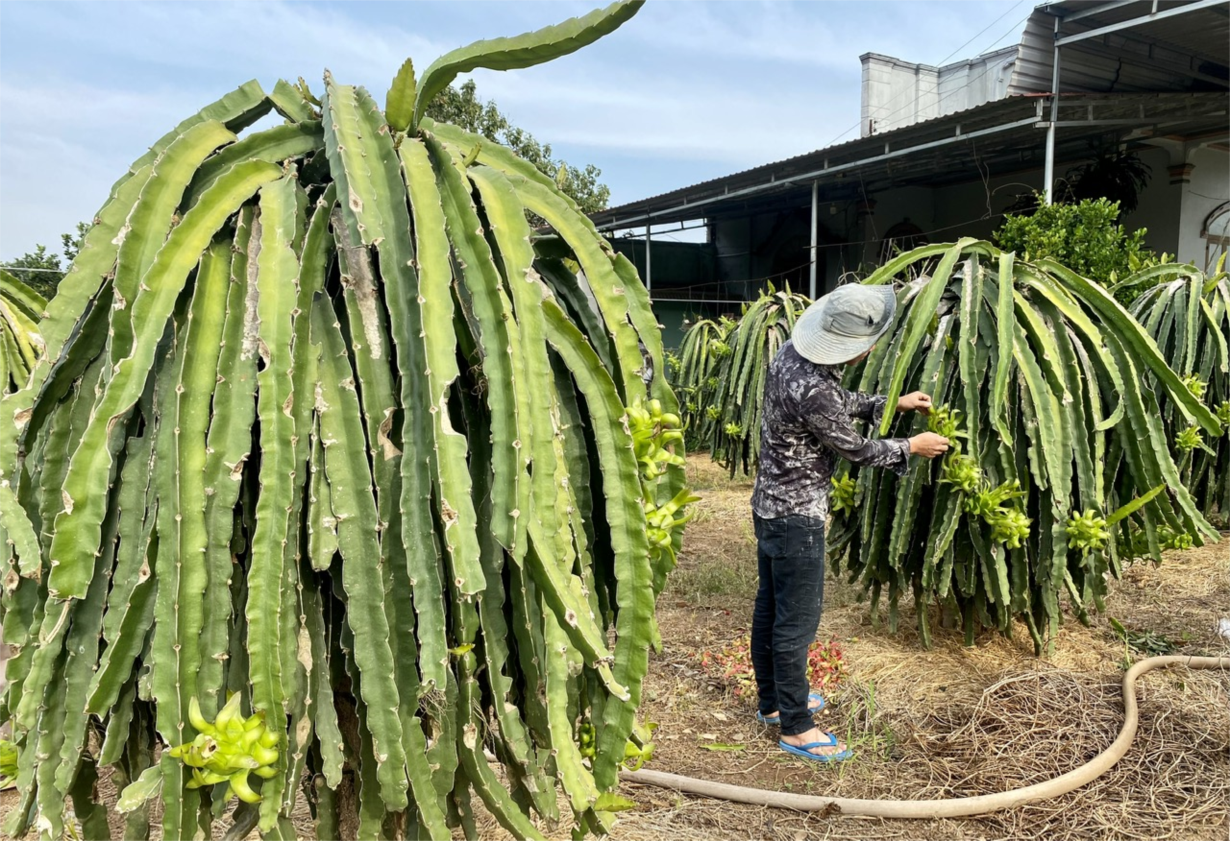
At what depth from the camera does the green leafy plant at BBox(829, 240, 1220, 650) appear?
11.1 feet

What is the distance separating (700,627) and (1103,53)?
356 inches

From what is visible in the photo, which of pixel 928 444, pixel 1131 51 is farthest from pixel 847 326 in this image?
pixel 1131 51

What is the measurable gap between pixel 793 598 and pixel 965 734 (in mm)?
925

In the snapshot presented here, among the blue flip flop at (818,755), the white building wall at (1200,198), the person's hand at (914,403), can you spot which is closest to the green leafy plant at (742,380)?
the person's hand at (914,403)

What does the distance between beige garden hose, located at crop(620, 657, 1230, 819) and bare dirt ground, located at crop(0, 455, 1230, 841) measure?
3cm

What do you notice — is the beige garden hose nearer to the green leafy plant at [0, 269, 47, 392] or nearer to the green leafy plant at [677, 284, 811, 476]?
the green leafy plant at [0, 269, 47, 392]

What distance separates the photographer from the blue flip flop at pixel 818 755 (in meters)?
3.27

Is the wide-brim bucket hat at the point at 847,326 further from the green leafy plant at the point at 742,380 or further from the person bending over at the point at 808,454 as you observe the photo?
the green leafy plant at the point at 742,380

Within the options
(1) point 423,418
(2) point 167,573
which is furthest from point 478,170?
(2) point 167,573

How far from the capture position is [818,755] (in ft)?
10.8

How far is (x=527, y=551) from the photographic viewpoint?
4.51 feet

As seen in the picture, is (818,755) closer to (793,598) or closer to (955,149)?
(793,598)

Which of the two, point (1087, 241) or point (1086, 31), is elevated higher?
point (1086, 31)

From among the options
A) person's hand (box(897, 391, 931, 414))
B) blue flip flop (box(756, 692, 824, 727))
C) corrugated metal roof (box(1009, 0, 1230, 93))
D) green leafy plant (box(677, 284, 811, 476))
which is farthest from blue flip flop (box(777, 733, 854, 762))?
corrugated metal roof (box(1009, 0, 1230, 93))
